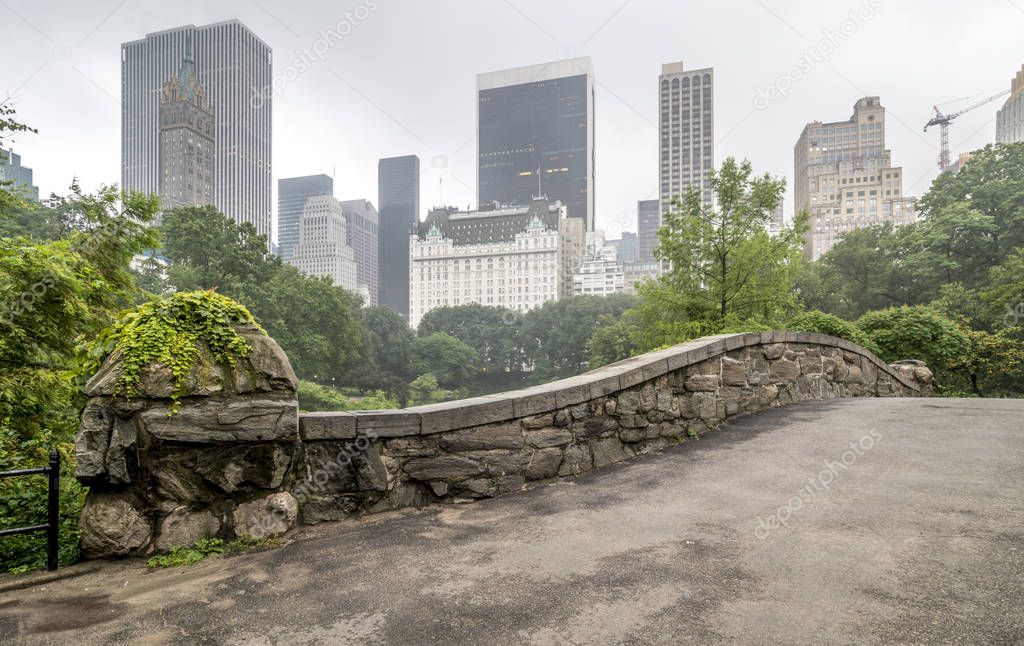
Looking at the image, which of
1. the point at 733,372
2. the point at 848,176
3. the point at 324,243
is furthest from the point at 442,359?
the point at 324,243

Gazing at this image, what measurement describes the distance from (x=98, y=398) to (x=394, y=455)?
6.16 ft

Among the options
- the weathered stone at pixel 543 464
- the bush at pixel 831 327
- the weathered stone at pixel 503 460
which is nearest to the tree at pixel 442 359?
the bush at pixel 831 327

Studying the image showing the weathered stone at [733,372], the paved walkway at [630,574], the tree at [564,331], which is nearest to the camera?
the paved walkway at [630,574]

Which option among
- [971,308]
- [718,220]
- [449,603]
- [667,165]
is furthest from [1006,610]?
[667,165]

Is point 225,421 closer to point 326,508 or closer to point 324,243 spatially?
point 326,508

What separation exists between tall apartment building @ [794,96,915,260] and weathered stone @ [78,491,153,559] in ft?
394

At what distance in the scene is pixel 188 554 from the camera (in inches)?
117

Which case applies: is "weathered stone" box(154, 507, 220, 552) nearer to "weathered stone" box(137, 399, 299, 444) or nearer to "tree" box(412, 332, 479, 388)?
"weathered stone" box(137, 399, 299, 444)

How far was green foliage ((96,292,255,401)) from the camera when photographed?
3006mm

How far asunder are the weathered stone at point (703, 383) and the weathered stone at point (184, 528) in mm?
4573

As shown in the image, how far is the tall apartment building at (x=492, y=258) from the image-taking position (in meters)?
132

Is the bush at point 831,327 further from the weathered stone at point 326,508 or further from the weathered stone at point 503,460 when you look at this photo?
the weathered stone at point 326,508

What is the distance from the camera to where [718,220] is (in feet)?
52.2

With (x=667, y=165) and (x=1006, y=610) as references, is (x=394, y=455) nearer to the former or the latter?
(x=1006, y=610)
